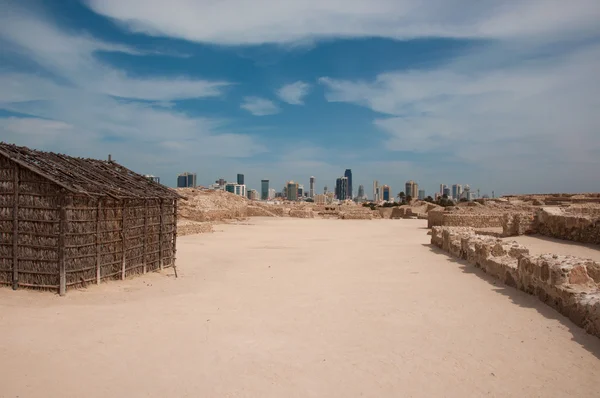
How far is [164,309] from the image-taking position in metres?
8.97

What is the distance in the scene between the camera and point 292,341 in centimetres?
705

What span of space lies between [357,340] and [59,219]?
277 inches

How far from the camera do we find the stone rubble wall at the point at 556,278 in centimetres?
717

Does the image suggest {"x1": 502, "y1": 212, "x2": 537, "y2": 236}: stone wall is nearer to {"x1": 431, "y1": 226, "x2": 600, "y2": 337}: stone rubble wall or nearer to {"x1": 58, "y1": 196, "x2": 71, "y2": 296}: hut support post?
{"x1": 431, "y1": 226, "x2": 600, "y2": 337}: stone rubble wall

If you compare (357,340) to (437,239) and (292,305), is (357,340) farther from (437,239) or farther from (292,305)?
(437,239)

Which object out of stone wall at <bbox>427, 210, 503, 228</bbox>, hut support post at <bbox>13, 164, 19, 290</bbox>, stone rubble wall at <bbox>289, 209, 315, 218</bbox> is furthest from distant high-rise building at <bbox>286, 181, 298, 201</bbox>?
hut support post at <bbox>13, 164, 19, 290</bbox>

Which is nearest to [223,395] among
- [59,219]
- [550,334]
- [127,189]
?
[550,334]

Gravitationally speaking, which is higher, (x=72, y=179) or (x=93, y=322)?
(x=72, y=179)

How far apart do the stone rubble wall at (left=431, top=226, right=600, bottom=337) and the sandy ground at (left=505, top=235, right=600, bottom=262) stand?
283cm

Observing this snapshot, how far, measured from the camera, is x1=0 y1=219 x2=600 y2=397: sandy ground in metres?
5.38

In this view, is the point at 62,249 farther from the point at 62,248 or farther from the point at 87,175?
the point at 87,175

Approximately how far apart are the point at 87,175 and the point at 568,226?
17.4m

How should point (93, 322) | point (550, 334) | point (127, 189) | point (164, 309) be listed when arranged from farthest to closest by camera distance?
1. point (127, 189)
2. point (164, 309)
3. point (93, 322)
4. point (550, 334)

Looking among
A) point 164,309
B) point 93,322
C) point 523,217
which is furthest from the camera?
point 523,217
